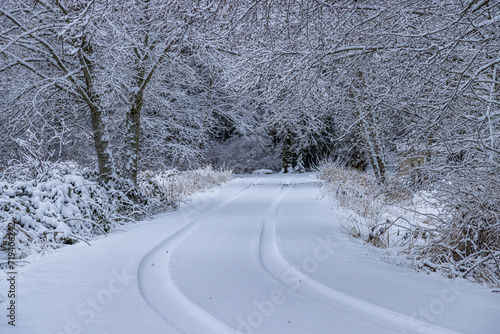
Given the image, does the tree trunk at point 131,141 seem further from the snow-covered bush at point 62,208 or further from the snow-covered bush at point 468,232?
the snow-covered bush at point 468,232

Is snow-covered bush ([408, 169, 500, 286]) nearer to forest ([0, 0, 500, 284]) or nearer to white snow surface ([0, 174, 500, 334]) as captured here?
forest ([0, 0, 500, 284])

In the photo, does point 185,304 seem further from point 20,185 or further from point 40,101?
point 40,101

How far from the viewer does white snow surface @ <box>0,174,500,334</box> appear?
2.58 metres

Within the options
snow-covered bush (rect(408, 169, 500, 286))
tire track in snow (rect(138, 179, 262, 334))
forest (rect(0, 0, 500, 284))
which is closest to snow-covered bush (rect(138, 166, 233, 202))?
forest (rect(0, 0, 500, 284))

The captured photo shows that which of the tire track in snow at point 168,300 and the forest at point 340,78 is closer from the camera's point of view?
the tire track in snow at point 168,300

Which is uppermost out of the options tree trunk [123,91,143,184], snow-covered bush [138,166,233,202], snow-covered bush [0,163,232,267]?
tree trunk [123,91,143,184]

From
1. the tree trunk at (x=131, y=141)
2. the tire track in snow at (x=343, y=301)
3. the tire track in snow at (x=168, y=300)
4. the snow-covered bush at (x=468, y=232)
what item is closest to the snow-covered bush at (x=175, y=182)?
the tree trunk at (x=131, y=141)

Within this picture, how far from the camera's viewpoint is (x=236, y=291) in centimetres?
327

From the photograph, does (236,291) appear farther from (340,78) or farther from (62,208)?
(62,208)

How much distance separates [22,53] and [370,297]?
9709mm

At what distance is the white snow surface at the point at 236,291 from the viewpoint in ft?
8.45

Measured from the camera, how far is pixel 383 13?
4102 mm

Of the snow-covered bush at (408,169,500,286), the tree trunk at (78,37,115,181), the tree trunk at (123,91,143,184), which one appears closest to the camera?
the snow-covered bush at (408,169,500,286)

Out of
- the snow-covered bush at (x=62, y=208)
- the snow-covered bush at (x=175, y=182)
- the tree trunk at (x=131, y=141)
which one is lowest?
the snow-covered bush at (x=175, y=182)
